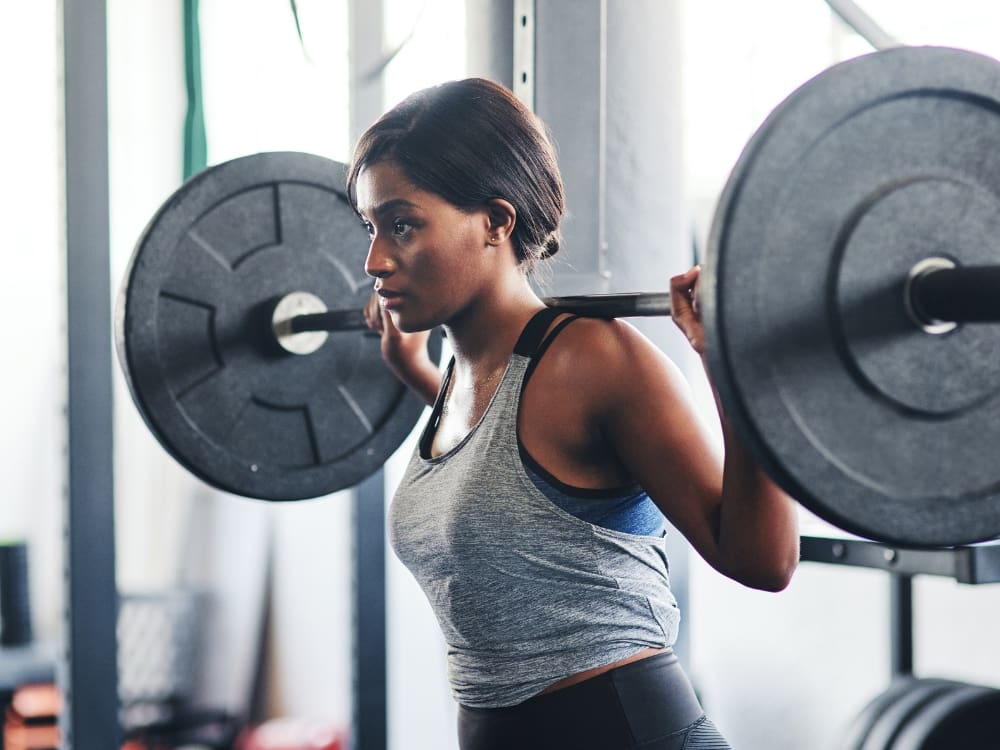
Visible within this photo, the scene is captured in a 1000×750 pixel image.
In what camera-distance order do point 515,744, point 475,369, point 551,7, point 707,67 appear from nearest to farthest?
point 515,744 → point 475,369 → point 551,7 → point 707,67

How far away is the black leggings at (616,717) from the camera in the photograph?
3.58 feet

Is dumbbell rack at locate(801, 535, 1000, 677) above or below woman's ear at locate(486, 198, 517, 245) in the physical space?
below

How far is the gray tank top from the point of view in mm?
1088

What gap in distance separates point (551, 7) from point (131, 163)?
2481 millimetres

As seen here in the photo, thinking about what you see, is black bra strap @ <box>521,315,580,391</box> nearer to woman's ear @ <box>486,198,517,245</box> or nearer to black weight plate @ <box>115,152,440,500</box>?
woman's ear @ <box>486,198,517,245</box>

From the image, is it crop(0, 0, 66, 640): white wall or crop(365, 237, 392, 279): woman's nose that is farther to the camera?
crop(0, 0, 66, 640): white wall

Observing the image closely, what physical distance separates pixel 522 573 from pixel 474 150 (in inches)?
17.3

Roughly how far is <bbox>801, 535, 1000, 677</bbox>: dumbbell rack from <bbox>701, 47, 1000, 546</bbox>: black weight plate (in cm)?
33

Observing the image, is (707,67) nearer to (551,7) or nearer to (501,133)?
(551,7)

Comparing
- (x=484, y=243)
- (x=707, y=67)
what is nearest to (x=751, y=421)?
(x=484, y=243)

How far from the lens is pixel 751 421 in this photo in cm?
79

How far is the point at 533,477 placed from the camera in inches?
42.6

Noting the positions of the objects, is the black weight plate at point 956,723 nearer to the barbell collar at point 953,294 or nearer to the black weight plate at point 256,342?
the black weight plate at point 256,342

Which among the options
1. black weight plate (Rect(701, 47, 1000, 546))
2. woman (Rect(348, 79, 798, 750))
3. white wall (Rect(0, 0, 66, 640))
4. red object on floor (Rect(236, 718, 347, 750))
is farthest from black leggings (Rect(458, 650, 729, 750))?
white wall (Rect(0, 0, 66, 640))
